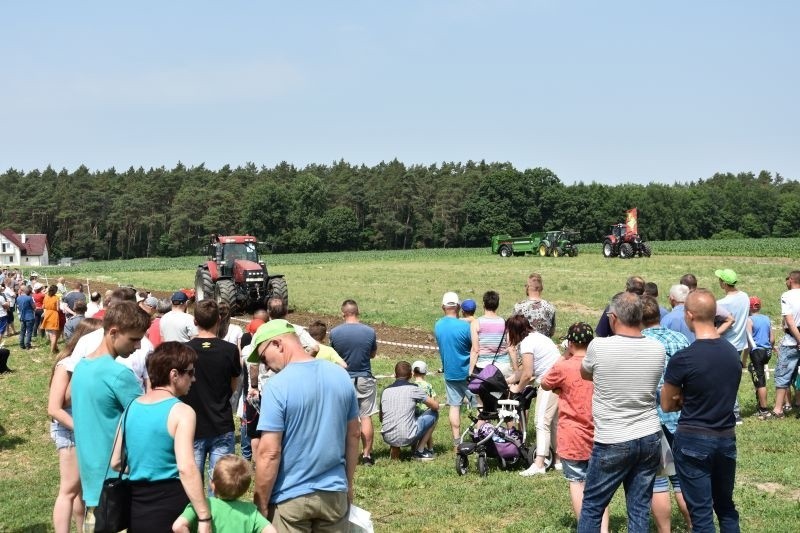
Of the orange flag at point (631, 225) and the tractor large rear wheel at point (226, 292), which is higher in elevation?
the orange flag at point (631, 225)

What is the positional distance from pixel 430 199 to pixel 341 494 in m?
108

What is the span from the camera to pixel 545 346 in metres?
7.87

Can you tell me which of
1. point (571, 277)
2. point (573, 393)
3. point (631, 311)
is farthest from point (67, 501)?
point (571, 277)

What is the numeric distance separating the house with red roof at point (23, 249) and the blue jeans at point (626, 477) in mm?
109698

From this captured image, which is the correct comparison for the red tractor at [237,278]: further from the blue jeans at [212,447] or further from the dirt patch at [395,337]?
the blue jeans at [212,447]

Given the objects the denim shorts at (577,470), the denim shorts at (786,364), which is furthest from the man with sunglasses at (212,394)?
the denim shorts at (786,364)

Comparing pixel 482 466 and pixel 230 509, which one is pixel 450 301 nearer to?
pixel 482 466

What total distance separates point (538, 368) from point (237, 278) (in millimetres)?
16589

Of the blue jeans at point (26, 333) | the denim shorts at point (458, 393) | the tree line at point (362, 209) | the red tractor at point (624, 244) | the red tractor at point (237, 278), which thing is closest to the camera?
the denim shorts at point (458, 393)

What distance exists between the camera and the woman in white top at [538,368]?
25.8ft

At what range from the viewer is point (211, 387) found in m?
5.94

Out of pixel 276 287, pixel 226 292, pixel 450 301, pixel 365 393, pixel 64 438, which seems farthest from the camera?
pixel 276 287

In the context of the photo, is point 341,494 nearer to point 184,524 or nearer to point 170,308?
point 184,524

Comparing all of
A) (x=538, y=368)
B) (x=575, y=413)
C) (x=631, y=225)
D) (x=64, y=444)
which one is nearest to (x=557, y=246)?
(x=631, y=225)
